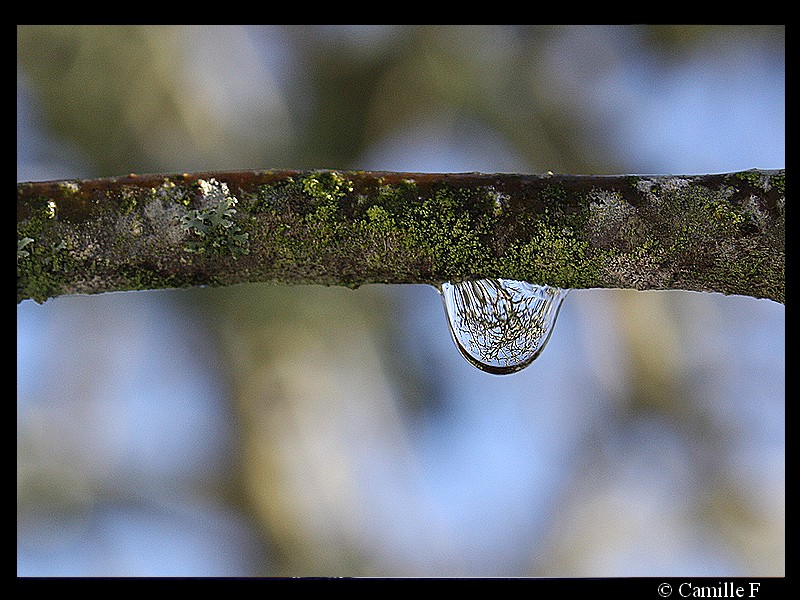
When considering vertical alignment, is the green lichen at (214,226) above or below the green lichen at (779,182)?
below

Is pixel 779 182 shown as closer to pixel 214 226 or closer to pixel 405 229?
pixel 405 229

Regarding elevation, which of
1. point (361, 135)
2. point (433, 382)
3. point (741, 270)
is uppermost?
point (361, 135)

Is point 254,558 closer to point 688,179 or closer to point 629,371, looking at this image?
point 629,371

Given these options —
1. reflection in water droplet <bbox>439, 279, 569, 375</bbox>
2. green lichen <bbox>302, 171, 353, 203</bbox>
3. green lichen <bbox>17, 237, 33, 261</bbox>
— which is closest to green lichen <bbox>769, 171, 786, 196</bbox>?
reflection in water droplet <bbox>439, 279, 569, 375</bbox>

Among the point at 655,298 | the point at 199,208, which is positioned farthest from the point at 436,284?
the point at 655,298

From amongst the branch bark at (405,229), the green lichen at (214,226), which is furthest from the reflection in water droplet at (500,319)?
the green lichen at (214,226)

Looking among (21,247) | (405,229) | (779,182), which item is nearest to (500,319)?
(405,229)

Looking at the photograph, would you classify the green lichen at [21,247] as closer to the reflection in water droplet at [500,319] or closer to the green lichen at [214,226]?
the green lichen at [214,226]
